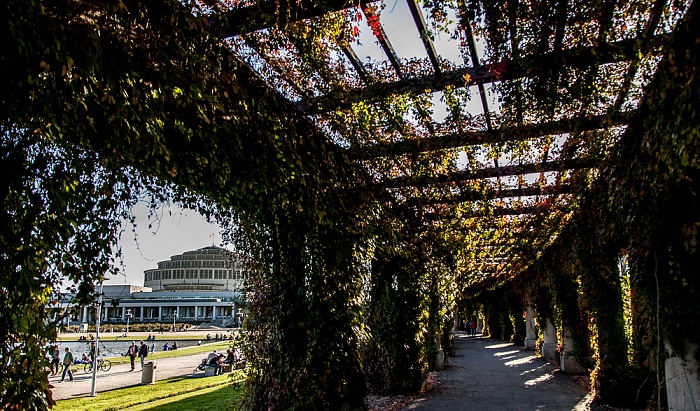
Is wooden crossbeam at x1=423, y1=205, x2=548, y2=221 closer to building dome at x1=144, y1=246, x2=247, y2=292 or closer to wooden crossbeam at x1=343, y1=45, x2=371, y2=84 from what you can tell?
wooden crossbeam at x1=343, y1=45, x2=371, y2=84

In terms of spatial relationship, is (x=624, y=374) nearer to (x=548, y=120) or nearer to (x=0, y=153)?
(x=548, y=120)

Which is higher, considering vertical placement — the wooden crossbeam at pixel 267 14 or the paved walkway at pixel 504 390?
the wooden crossbeam at pixel 267 14

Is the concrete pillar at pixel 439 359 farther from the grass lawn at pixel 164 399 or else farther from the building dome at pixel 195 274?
the building dome at pixel 195 274

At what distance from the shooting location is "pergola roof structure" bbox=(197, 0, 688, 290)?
3484 millimetres

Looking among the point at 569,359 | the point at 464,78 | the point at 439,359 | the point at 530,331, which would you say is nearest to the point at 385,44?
the point at 464,78

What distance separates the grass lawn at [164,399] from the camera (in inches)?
413

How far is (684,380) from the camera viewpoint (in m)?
4.93

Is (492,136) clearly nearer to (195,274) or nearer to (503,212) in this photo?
(503,212)

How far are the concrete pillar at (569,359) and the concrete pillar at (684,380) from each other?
850cm

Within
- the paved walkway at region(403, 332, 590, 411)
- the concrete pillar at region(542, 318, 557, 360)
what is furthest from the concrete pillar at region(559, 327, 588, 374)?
the concrete pillar at region(542, 318, 557, 360)

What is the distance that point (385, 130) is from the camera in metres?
5.76

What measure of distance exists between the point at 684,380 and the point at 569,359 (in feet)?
29.2

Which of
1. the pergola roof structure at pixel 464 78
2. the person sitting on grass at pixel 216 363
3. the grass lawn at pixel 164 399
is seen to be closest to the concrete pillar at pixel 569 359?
the pergola roof structure at pixel 464 78

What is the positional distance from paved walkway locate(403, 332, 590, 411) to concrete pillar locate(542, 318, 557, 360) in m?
0.83
